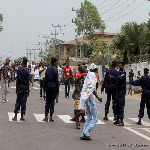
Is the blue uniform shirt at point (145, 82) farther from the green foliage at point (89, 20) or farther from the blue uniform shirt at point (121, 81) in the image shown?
the green foliage at point (89, 20)

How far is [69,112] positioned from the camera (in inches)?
665

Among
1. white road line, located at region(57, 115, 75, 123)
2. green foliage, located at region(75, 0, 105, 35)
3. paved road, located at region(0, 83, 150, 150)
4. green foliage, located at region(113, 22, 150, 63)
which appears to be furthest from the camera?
green foliage, located at region(75, 0, 105, 35)

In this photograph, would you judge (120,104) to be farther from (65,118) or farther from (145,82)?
(65,118)

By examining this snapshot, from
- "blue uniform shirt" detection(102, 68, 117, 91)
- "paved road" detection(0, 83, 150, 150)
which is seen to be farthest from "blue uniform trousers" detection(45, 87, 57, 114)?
"blue uniform shirt" detection(102, 68, 117, 91)

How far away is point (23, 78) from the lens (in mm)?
13953

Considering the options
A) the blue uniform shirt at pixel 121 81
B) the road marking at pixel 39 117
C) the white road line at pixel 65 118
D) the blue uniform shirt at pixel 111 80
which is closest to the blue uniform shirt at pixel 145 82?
the blue uniform shirt at pixel 121 81

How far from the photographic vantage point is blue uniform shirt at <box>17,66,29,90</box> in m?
14.0

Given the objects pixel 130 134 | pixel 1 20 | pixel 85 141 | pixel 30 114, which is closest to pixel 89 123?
pixel 85 141

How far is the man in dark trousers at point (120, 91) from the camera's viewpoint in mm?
13234

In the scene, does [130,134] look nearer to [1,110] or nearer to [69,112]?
[69,112]

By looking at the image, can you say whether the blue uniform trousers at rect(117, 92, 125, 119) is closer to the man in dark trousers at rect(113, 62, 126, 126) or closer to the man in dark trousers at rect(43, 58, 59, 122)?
the man in dark trousers at rect(113, 62, 126, 126)

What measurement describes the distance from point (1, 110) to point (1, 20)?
79.1 m

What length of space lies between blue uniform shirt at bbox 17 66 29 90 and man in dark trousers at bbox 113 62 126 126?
106 inches

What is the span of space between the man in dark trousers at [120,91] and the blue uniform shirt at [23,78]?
8.83ft
